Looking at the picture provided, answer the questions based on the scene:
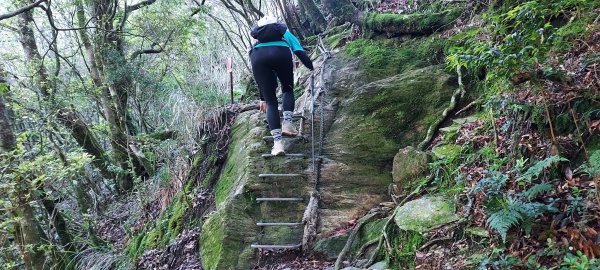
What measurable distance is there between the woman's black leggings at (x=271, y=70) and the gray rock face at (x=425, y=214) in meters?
2.00

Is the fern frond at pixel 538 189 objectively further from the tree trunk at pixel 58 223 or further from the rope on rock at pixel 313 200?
the tree trunk at pixel 58 223

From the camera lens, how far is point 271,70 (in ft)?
17.1

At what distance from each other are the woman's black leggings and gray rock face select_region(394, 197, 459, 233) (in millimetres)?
1999

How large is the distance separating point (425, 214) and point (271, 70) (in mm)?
2631

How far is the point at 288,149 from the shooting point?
5457 millimetres

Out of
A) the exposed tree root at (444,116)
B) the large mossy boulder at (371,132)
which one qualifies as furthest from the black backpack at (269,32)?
the exposed tree root at (444,116)

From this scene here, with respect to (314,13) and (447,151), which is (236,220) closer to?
(447,151)

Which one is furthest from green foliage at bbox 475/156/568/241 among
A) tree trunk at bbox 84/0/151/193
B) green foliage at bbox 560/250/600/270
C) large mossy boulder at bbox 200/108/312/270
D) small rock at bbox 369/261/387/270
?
tree trunk at bbox 84/0/151/193

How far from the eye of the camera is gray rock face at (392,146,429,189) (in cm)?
441

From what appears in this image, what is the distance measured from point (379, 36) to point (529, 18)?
15.2 feet

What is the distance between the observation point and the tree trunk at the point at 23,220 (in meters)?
5.72

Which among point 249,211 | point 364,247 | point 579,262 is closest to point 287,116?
point 249,211

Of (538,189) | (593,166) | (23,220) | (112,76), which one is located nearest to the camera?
(593,166)

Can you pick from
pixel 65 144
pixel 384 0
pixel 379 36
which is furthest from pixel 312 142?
pixel 65 144
